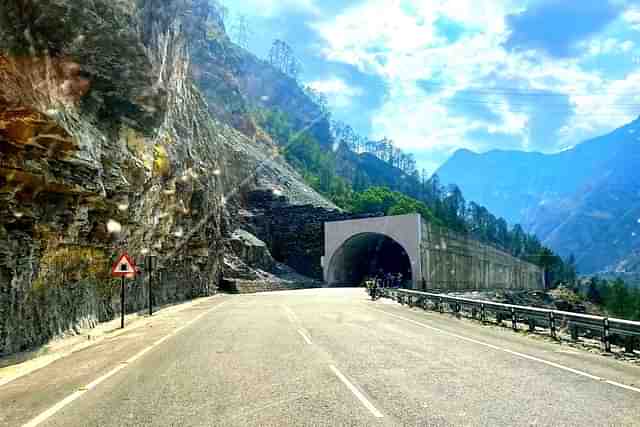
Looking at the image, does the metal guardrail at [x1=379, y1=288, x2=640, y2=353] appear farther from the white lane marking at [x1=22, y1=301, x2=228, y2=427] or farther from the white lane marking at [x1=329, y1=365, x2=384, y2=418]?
the white lane marking at [x1=22, y1=301, x2=228, y2=427]

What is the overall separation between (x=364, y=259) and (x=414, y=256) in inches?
846

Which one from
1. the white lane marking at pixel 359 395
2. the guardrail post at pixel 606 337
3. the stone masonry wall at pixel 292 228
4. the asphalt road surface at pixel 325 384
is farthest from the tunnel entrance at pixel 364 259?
the white lane marking at pixel 359 395

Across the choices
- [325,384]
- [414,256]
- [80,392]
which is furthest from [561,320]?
[414,256]

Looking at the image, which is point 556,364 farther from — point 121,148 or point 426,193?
point 426,193

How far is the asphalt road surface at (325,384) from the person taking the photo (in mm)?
5660

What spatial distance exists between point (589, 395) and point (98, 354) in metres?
9.55

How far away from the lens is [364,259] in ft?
225

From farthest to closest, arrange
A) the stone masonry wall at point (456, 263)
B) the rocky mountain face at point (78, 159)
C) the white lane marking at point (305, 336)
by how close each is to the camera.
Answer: the stone masonry wall at point (456, 263)
the white lane marking at point (305, 336)
the rocky mountain face at point (78, 159)

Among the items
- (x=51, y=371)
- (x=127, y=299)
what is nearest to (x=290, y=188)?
(x=127, y=299)

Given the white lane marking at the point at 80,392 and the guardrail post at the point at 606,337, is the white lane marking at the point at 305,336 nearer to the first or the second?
the white lane marking at the point at 80,392

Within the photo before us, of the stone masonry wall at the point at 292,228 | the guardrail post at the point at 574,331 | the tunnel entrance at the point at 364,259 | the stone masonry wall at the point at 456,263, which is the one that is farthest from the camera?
the stone masonry wall at the point at 292,228

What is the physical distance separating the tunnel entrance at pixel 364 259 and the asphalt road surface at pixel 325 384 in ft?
151

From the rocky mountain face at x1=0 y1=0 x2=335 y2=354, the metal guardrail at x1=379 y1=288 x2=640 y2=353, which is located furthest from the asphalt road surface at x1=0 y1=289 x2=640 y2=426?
the rocky mountain face at x1=0 y1=0 x2=335 y2=354

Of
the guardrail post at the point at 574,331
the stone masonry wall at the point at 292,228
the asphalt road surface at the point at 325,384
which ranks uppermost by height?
the stone masonry wall at the point at 292,228
